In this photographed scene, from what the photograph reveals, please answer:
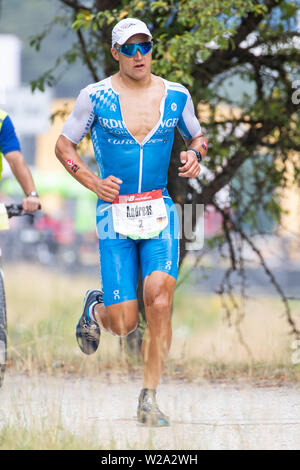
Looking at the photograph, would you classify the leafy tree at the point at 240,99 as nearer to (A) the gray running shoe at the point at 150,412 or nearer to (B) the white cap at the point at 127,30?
(B) the white cap at the point at 127,30

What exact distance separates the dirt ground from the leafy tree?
6.59ft

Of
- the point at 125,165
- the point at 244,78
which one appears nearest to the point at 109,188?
the point at 125,165

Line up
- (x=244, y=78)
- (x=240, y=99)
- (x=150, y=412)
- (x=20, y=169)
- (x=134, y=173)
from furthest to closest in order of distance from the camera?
(x=240, y=99) → (x=244, y=78) → (x=20, y=169) → (x=134, y=173) → (x=150, y=412)

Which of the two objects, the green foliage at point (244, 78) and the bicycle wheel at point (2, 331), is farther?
the green foliage at point (244, 78)

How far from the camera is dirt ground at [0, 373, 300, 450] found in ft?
17.6

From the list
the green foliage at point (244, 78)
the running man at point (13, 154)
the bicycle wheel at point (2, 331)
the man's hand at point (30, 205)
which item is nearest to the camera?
the bicycle wheel at point (2, 331)

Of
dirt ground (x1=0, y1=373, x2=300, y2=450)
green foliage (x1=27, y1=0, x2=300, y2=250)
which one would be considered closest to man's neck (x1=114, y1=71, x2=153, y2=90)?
green foliage (x1=27, y1=0, x2=300, y2=250)

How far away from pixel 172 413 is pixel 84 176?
61.4 inches

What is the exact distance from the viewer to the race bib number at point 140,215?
6.35 meters

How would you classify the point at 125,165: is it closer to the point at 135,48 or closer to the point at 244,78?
the point at 135,48

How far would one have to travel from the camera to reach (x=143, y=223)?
6363 mm

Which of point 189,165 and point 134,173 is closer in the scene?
point 189,165

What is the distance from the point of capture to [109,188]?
6168mm

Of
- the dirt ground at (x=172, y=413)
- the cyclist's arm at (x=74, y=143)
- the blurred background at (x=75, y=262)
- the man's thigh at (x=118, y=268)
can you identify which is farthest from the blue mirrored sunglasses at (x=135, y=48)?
the blurred background at (x=75, y=262)
